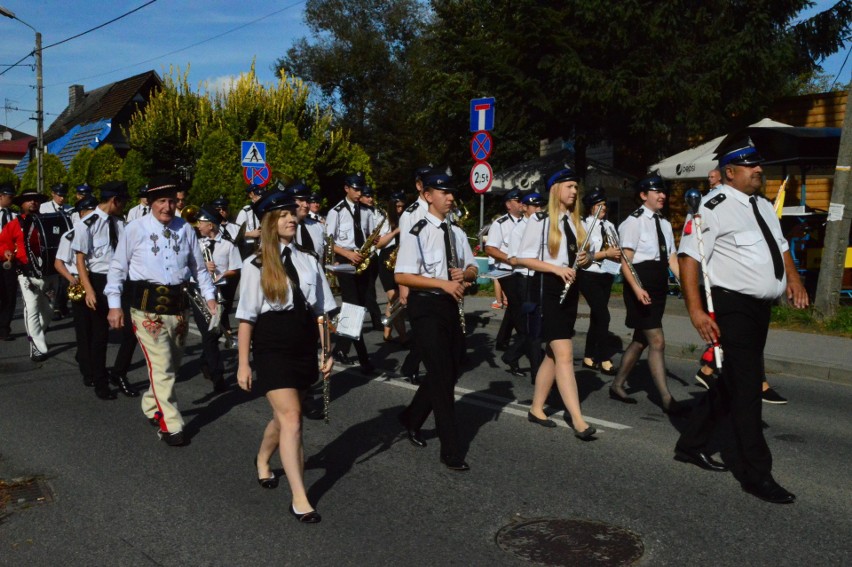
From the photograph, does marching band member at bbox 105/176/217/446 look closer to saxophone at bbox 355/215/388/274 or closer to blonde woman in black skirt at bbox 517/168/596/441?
blonde woman in black skirt at bbox 517/168/596/441

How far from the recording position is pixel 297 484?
493 centimetres

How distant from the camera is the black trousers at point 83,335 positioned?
888cm

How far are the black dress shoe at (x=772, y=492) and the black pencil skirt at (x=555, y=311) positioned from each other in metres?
1.78

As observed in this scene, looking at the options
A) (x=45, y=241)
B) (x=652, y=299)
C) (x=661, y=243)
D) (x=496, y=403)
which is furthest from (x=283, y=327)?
(x=45, y=241)

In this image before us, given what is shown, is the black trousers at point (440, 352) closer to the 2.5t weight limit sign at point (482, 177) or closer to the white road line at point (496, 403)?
the white road line at point (496, 403)

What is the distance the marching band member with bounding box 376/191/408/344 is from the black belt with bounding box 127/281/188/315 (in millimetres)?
3880

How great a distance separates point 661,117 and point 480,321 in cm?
847

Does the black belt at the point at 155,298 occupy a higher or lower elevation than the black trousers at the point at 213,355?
higher

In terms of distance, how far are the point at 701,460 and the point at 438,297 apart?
6.33 feet

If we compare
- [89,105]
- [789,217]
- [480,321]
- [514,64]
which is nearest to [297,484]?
[480,321]

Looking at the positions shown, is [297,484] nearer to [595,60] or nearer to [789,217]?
[789,217]

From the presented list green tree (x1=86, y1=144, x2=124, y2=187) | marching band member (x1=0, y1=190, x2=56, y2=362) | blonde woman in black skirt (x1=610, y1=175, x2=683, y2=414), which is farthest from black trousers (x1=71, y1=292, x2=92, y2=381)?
green tree (x1=86, y1=144, x2=124, y2=187)

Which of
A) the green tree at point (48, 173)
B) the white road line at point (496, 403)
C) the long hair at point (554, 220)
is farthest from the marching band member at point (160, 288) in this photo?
the green tree at point (48, 173)

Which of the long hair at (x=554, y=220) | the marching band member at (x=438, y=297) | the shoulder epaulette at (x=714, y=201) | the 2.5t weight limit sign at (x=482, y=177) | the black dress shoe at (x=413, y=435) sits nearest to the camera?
the shoulder epaulette at (x=714, y=201)
